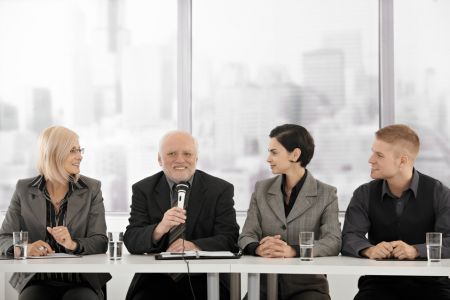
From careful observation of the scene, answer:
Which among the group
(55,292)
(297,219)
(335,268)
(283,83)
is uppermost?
(283,83)

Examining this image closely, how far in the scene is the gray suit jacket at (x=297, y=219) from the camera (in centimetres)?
384

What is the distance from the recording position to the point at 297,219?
399 cm

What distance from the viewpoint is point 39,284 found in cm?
377

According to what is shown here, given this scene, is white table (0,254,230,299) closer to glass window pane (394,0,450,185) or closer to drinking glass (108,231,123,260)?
drinking glass (108,231,123,260)

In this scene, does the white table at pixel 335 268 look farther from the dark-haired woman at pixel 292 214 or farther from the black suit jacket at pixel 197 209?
the black suit jacket at pixel 197 209

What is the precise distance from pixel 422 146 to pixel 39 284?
3.22 metres

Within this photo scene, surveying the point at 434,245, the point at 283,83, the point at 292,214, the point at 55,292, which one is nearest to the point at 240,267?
the point at 292,214

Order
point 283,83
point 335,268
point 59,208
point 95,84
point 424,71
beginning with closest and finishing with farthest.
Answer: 1. point 335,268
2. point 59,208
3. point 424,71
4. point 283,83
5. point 95,84

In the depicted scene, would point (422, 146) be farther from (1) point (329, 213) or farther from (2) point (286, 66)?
(1) point (329, 213)

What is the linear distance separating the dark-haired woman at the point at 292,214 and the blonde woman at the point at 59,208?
30.5 inches

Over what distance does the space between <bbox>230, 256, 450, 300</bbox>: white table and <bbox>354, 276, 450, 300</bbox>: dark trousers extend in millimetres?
280

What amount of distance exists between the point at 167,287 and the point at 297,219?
2.50 ft

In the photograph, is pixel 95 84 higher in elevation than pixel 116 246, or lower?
higher

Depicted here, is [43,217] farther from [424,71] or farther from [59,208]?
[424,71]
